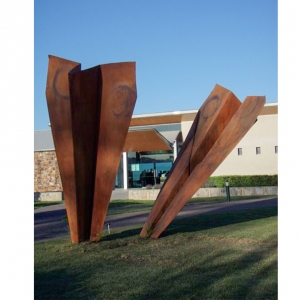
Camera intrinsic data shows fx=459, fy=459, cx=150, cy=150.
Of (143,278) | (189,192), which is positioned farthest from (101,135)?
(143,278)

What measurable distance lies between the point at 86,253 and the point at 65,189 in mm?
1275

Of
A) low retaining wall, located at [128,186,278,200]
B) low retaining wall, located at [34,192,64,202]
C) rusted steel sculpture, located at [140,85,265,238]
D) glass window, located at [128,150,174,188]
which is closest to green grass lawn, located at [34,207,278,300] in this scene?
rusted steel sculpture, located at [140,85,265,238]

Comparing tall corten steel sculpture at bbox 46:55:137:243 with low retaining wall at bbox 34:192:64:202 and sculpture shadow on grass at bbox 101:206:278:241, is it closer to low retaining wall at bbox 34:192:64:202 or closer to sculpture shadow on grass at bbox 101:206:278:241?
sculpture shadow on grass at bbox 101:206:278:241

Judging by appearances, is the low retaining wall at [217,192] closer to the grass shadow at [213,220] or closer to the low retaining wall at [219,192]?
the low retaining wall at [219,192]

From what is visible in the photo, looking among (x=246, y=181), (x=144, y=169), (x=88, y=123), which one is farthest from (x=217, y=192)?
(x=88, y=123)

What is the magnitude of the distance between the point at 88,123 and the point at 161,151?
21.9 metres

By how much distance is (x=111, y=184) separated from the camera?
866 cm

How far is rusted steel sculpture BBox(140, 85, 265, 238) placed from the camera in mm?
8852

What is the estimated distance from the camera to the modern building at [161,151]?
88.0ft

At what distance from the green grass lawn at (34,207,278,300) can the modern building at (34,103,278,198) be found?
16.7 m

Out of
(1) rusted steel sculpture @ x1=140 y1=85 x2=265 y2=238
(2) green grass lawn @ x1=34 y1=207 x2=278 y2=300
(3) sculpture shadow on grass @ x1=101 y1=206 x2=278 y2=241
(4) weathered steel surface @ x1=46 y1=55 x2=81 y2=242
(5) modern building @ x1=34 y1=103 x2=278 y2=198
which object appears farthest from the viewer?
(5) modern building @ x1=34 y1=103 x2=278 y2=198

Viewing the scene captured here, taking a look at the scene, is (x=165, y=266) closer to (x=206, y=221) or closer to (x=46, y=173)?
(x=206, y=221)

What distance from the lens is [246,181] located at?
25.6 m

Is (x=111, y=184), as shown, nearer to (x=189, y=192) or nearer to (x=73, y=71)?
(x=189, y=192)
